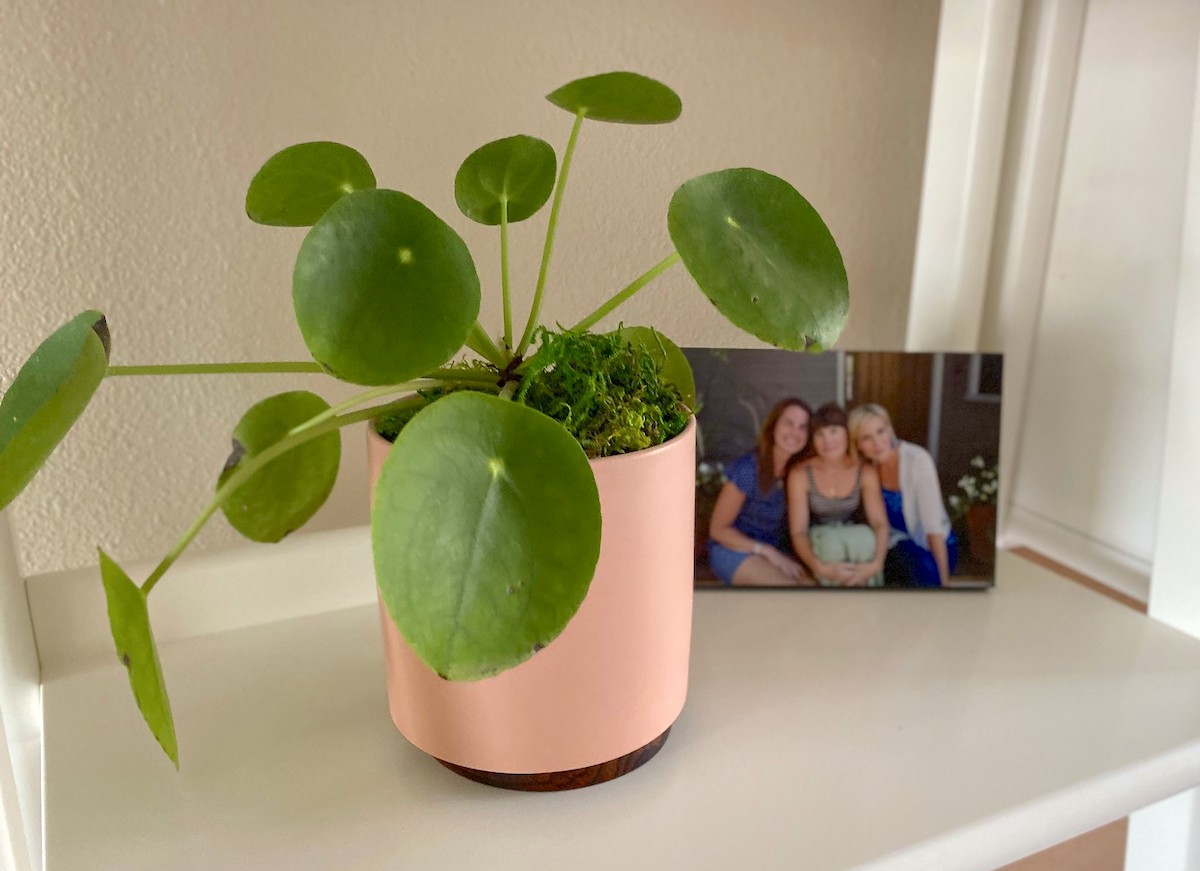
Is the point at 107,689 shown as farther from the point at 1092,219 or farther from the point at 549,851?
the point at 1092,219

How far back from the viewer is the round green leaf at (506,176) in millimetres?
529

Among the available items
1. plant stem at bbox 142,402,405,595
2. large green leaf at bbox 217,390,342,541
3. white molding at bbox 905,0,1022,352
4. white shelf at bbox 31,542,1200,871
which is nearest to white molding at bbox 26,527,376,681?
white shelf at bbox 31,542,1200,871

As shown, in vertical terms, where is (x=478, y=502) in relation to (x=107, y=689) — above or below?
above

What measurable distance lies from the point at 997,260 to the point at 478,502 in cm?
70

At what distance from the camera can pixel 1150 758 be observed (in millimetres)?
572

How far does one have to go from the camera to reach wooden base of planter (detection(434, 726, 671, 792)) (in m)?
0.53

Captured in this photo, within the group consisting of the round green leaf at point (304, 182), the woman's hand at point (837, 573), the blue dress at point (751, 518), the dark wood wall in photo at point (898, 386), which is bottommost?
the woman's hand at point (837, 573)

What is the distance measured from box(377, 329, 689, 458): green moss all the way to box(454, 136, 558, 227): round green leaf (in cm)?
7

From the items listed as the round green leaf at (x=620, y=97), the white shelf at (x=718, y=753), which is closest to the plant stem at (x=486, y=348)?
the round green leaf at (x=620, y=97)

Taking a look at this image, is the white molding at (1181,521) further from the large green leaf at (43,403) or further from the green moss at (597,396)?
the large green leaf at (43,403)

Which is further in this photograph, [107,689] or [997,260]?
[997,260]

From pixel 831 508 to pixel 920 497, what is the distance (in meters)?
0.07

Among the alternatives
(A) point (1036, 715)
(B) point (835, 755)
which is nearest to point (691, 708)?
(B) point (835, 755)

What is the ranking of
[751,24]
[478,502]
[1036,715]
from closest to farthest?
1. [478,502]
2. [1036,715]
3. [751,24]
